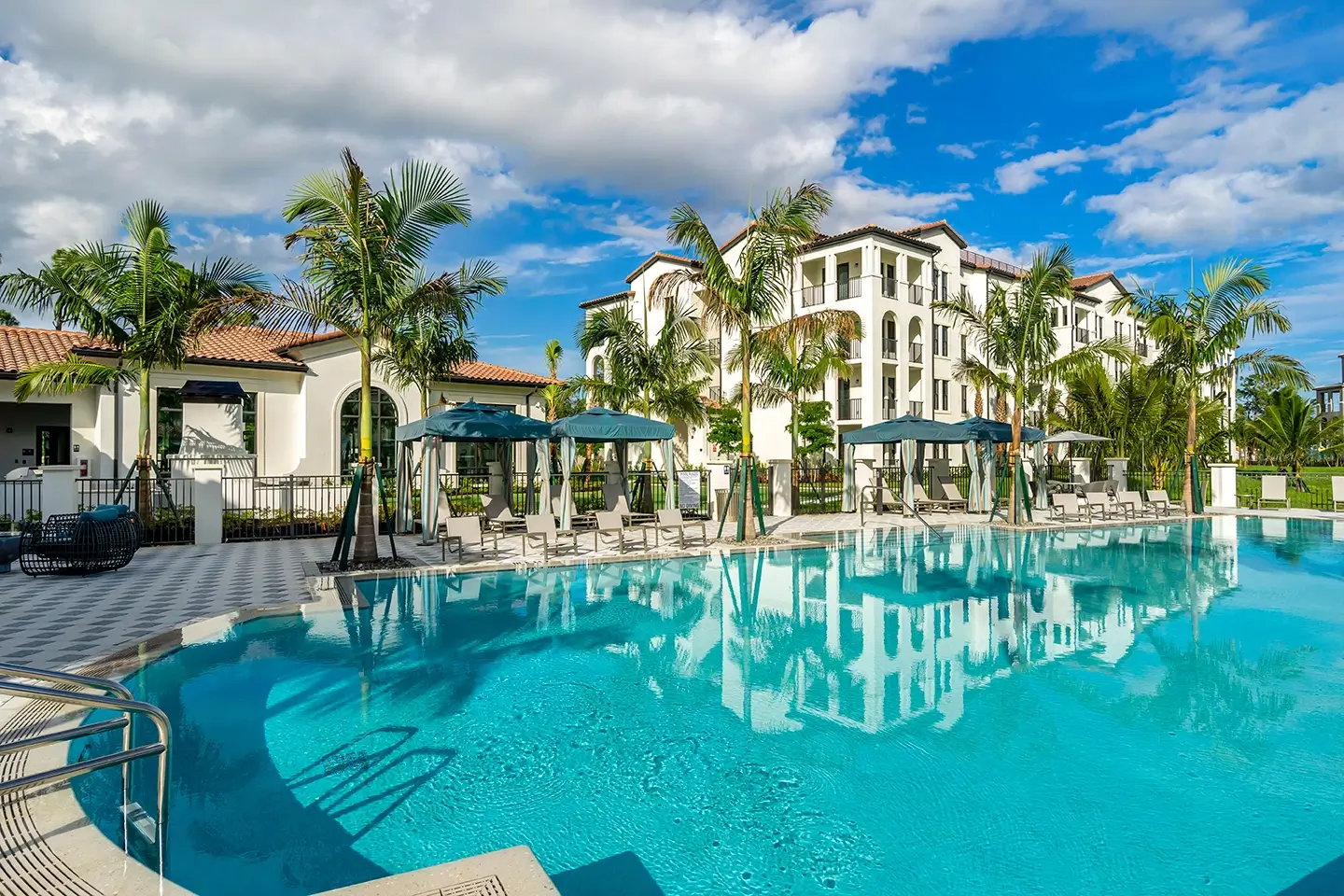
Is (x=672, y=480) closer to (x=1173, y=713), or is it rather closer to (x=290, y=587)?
(x=290, y=587)

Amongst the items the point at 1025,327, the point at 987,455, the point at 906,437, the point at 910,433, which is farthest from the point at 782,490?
the point at 1025,327

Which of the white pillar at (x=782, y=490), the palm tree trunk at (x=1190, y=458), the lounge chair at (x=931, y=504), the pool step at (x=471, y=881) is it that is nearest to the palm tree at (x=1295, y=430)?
the palm tree trunk at (x=1190, y=458)

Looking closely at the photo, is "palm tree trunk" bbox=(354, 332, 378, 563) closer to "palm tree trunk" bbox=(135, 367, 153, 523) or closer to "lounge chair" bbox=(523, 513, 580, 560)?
"lounge chair" bbox=(523, 513, 580, 560)

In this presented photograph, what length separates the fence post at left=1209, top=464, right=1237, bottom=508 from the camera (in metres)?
25.0

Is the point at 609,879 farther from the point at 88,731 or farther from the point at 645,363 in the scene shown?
the point at 645,363

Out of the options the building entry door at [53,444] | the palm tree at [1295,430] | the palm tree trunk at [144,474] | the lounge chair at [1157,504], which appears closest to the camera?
the palm tree trunk at [144,474]

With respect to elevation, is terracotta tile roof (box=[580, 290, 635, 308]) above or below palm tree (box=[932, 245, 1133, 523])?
above

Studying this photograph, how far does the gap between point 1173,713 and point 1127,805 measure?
6.75 feet

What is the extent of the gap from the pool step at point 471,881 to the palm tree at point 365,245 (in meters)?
9.50

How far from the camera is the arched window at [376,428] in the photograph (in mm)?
23422

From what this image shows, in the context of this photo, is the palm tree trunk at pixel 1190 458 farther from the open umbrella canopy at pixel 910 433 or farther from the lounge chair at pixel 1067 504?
the open umbrella canopy at pixel 910 433

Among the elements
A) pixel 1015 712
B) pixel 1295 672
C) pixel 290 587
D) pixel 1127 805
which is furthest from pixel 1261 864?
pixel 290 587

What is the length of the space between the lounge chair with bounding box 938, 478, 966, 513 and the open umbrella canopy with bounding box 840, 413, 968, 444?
2.13 metres

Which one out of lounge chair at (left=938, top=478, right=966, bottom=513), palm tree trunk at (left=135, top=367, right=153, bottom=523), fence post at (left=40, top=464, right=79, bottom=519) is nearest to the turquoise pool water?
fence post at (left=40, top=464, right=79, bottom=519)
